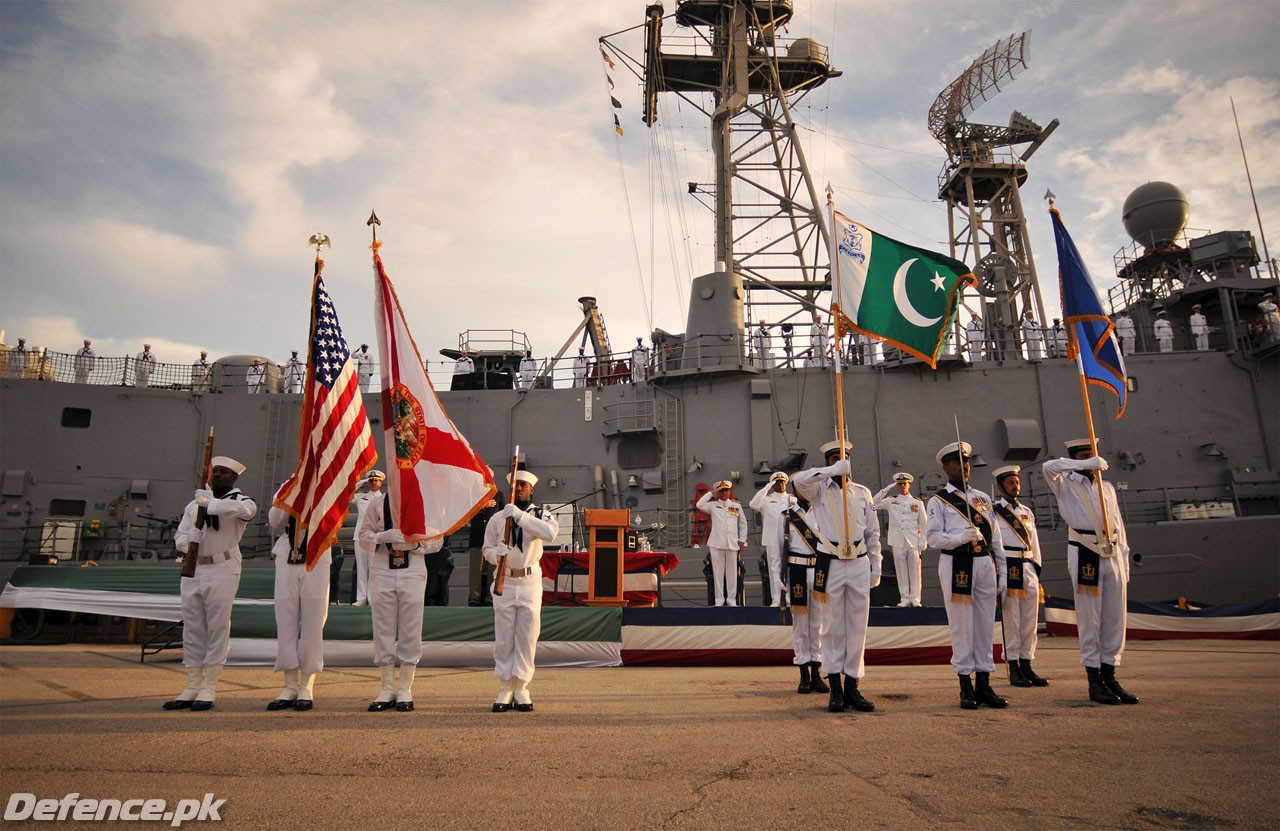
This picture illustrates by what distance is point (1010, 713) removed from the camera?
4.74m

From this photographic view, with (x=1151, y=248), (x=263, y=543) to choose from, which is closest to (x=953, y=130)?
(x=1151, y=248)

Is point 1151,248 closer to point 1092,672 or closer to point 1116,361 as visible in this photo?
point 1116,361

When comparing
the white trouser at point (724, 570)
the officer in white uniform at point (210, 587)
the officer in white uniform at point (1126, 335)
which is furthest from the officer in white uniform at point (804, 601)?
the officer in white uniform at point (1126, 335)

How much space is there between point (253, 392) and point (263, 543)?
3.46 m

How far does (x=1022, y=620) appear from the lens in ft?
20.6

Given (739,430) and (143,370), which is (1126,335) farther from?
(143,370)

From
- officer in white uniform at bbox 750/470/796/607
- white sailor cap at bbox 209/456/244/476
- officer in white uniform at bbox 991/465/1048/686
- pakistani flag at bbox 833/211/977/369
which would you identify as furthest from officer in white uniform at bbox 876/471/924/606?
white sailor cap at bbox 209/456/244/476

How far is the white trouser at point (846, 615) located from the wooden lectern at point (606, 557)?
3.65m

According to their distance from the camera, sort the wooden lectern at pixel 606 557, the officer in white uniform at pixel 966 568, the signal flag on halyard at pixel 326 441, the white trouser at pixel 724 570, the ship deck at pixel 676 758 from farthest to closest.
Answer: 1. the white trouser at pixel 724 570
2. the wooden lectern at pixel 606 557
3. the signal flag on halyard at pixel 326 441
4. the officer in white uniform at pixel 966 568
5. the ship deck at pixel 676 758

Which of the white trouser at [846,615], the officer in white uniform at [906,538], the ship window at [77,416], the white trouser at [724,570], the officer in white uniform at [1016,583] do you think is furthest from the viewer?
the ship window at [77,416]

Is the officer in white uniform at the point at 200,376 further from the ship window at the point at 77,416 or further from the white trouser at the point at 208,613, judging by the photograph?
the white trouser at the point at 208,613

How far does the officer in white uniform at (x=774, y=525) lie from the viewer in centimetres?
1012

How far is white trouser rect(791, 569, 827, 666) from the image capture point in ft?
19.4

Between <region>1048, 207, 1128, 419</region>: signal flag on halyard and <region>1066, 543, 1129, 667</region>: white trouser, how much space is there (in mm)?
1797
